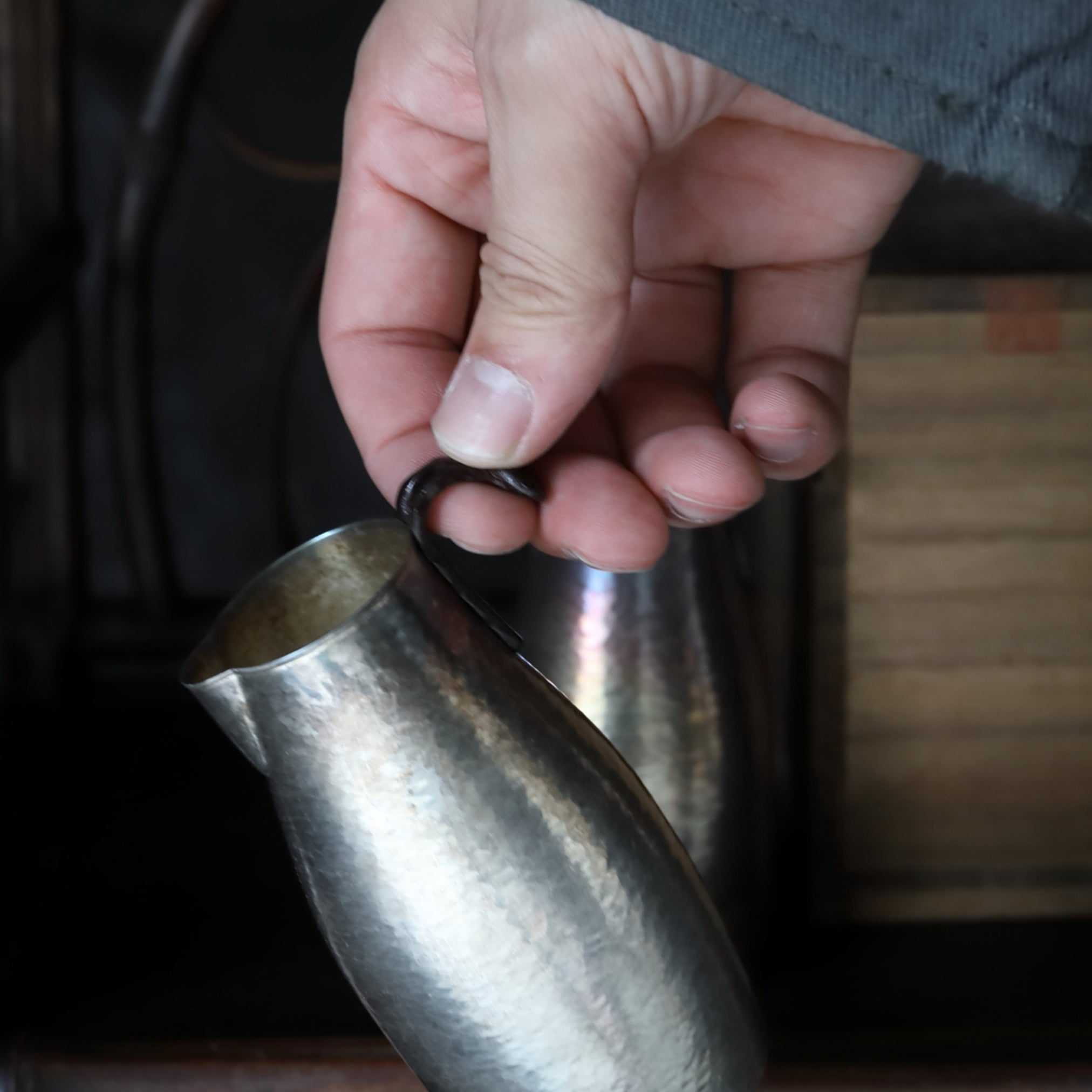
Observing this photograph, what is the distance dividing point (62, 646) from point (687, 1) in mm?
637

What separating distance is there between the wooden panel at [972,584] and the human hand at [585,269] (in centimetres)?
9

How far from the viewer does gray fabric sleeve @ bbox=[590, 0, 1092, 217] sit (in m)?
0.29

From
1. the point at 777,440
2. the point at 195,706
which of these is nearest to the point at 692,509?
the point at 777,440

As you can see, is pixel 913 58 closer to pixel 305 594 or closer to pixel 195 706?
pixel 305 594

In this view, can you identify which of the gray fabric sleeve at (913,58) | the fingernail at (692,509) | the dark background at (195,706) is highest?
the gray fabric sleeve at (913,58)

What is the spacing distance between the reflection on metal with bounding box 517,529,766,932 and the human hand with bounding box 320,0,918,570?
0.26ft

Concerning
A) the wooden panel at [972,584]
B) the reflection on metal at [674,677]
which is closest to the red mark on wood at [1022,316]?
the wooden panel at [972,584]

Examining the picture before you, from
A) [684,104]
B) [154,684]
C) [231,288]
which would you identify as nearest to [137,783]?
[154,684]

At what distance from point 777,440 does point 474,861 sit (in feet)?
0.54

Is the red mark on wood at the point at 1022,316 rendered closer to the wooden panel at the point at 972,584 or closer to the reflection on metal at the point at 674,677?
the wooden panel at the point at 972,584

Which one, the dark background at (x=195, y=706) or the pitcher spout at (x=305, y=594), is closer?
the pitcher spout at (x=305, y=594)

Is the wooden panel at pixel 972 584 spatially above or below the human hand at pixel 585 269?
below

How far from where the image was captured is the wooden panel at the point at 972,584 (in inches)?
20.5

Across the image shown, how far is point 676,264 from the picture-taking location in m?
0.48
